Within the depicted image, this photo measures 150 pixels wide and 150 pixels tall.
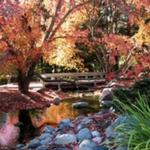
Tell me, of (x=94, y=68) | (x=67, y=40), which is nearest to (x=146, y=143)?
(x=67, y=40)

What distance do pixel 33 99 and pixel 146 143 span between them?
1221cm

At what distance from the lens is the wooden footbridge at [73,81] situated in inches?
822

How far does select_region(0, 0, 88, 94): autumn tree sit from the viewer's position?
15688mm

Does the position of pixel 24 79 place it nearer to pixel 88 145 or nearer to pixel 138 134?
pixel 88 145

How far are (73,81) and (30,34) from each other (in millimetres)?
5227

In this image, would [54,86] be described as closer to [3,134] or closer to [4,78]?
[4,78]

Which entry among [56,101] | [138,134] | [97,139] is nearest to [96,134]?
[97,139]

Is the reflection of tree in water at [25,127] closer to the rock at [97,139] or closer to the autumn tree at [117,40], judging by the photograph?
the rock at [97,139]

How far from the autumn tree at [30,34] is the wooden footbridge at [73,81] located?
3330 millimetres

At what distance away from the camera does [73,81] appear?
20.9 m

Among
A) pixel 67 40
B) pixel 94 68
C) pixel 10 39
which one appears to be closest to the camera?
pixel 10 39

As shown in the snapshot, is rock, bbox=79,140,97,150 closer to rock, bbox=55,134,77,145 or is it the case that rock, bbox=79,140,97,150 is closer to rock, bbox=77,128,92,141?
rock, bbox=77,128,92,141

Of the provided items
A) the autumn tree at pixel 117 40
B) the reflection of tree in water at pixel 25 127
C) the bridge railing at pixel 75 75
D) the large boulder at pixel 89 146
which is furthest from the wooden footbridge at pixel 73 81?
the large boulder at pixel 89 146

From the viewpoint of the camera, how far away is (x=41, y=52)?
53.7ft
